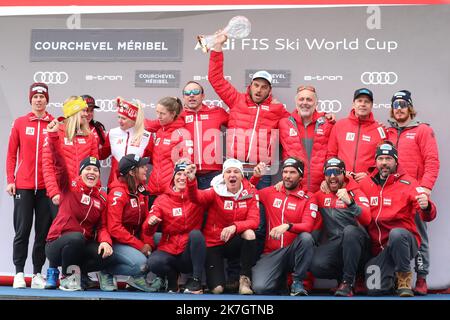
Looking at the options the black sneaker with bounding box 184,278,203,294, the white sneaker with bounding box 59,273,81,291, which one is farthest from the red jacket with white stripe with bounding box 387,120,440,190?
the white sneaker with bounding box 59,273,81,291

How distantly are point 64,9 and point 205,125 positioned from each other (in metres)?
1.77

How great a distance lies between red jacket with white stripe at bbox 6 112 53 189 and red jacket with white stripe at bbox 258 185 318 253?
202 cm

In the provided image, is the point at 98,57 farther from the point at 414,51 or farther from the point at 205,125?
the point at 414,51

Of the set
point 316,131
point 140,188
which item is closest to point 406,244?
point 316,131

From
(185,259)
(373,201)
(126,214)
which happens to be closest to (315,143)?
(373,201)

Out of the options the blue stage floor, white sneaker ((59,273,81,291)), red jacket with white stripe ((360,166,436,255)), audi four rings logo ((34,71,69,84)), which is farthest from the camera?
audi four rings logo ((34,71,69,84))

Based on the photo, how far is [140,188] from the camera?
6617 mm

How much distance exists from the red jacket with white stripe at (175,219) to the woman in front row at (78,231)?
1.40ft

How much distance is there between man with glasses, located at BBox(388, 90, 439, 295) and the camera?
21.5 feet

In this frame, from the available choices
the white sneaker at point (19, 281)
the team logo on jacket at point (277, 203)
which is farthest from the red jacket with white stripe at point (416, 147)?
the white sneaker at point (19, 281)

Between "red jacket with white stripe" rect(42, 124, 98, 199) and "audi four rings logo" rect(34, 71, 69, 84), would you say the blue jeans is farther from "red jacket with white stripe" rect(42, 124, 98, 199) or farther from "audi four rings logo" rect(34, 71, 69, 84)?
"audi four rings logo" rect(34, 71, 69, 84)

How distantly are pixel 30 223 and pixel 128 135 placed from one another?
1142 millimetres

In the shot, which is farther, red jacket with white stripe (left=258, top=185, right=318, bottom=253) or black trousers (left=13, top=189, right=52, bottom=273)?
black trousers (left=13, top=189, right=52, bottom=273)

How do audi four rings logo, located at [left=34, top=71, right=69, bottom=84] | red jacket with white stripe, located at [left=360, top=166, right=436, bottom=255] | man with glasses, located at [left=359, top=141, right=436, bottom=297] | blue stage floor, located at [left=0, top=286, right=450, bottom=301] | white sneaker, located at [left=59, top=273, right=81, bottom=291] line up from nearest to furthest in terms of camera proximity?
blue stage floor, located at [left=0, top=286, right=450, bottom=301] → man with glasses, located at [left=359, top=141, right=436, bottom=297] → red jacket with white stripe, located at [left=360, top=166, right=436, bottom=255] → white sneaker, located at [left=59, top=273, right=81, bottom=291] → audi four rings logo, located at [left=34, top=71, right=69, bottom=84]
